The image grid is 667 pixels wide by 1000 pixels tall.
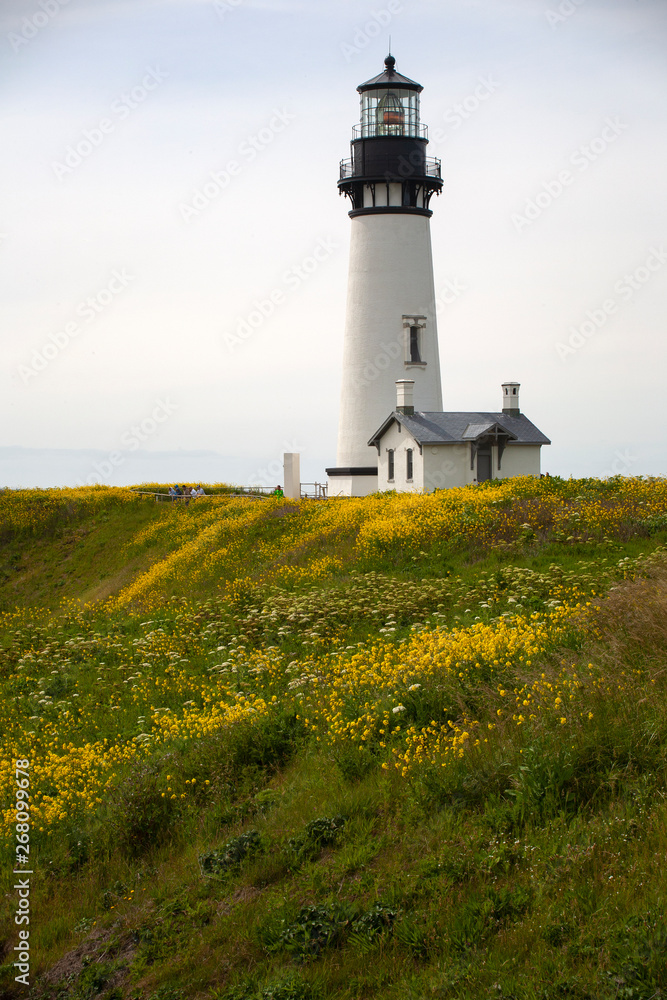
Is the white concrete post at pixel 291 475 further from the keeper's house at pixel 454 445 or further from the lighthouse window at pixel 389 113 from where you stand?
the lighthouse window at pixel 389 113

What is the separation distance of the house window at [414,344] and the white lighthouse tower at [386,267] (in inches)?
1.7

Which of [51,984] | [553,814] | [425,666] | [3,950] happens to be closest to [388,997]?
[553,814]

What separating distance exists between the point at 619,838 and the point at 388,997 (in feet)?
6.66

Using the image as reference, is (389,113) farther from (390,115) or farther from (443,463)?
(443,463)

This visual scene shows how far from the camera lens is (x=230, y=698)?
41.7 feet

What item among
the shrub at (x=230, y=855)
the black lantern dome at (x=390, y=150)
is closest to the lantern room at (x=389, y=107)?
the black lantern dome at (x=390, y=150)

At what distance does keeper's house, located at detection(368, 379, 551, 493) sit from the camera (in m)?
33.6

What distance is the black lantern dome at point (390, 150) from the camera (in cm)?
3662

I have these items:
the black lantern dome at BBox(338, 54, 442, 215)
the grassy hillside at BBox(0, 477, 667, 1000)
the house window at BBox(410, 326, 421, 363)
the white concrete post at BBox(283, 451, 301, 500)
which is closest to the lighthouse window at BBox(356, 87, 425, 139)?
the black lantern dome at BBox(338, 54, 442, 215)

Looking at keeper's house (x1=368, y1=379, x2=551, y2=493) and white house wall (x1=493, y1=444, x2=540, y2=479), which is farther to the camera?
white house wall (x1=493, y1=444, x2=540, y2=479)

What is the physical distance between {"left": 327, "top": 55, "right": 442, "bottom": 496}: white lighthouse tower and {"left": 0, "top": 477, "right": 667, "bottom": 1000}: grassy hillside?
20.2 metres

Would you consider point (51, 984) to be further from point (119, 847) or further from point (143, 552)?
point (143, 552)

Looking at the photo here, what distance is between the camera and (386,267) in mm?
36594

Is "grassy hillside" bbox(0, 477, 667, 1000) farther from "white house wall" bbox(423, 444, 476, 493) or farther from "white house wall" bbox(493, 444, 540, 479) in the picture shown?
"white house wall" bbox(493, 444, 540, 479)
